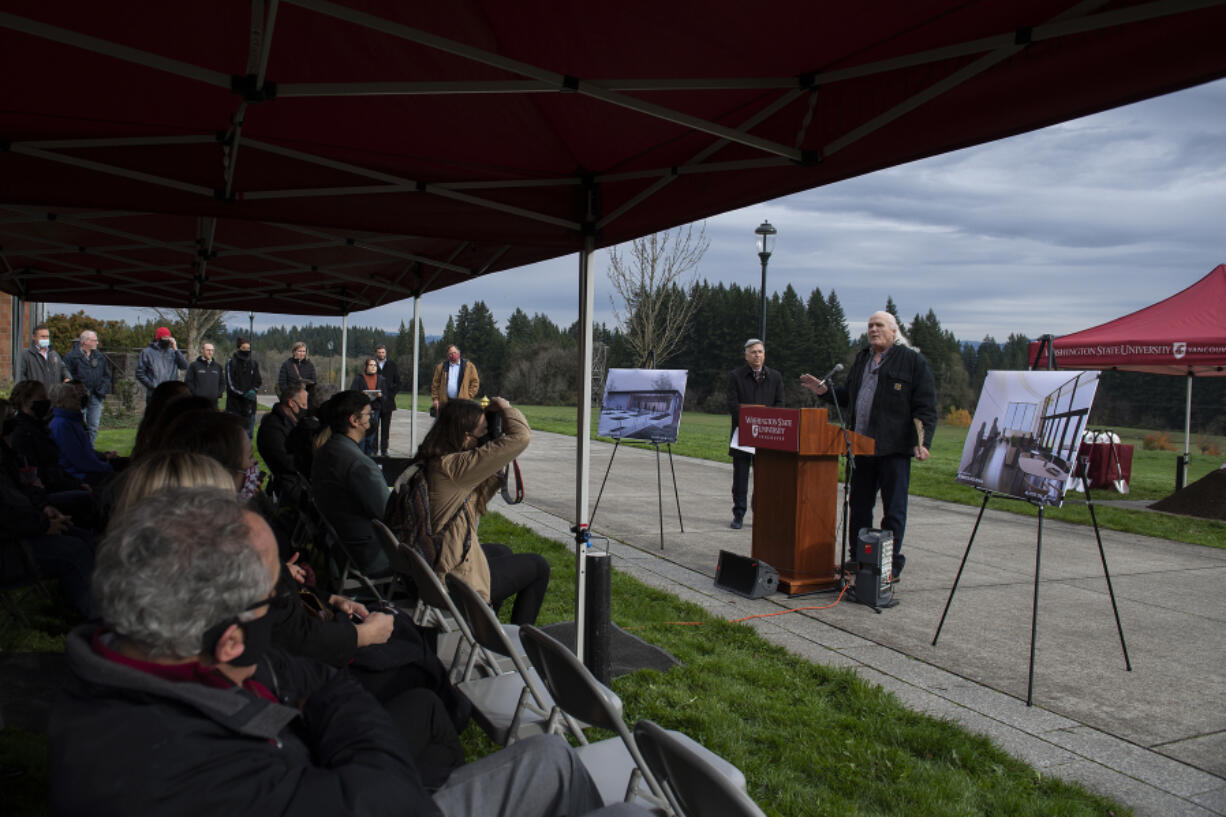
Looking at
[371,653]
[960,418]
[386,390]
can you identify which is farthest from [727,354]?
[371,653]

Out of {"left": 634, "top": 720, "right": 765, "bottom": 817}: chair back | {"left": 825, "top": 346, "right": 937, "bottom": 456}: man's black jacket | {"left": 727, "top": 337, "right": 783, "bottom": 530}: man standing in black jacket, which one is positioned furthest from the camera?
{"left": 727, "top": 337, "right": 783, "bottom": 530}: man standing in black jacket

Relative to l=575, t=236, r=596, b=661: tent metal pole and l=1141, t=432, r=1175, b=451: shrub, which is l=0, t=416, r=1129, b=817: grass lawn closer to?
l=575, t=236, r=596, b=661: tent metal pole

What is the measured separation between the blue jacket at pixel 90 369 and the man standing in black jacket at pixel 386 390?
405 centimetres

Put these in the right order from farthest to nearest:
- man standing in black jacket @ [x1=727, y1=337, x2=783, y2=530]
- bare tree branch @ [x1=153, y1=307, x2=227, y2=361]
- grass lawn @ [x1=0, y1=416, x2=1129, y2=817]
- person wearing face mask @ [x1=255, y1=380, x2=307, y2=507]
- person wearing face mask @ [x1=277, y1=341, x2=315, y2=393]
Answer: bare tree branch @ [x1=153, y1=307, x2=227, y2=361]
person wearing face mask @ [x1=277, y1=341, x2=315, y2=393]
man standing in black jacket @ [x1=727, y1=337, x2=783, y2=530]
person wearing face mask @ [x1=255, y1=380, x2=307, y2=507]
grass lawn @ [x1=0, y1=416, x2=1129, y2=817]

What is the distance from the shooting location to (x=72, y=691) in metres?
1.29

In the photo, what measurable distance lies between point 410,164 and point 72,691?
111 inches

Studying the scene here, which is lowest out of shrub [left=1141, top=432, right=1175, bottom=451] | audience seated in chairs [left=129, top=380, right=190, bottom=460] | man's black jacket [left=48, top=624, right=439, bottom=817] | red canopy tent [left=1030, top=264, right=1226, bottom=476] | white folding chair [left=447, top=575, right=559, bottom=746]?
shrub [left=1141, top=432, right=1175, bottom=451]

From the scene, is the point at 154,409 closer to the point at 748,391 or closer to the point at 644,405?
the point at 644,405

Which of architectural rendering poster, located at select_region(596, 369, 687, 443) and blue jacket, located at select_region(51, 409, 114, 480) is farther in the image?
architectural rendering poster, located at select_region(596, 369, 687, 443)

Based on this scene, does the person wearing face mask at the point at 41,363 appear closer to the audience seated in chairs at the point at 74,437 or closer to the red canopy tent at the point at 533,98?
the audience seated in chairs at the point at 74,437

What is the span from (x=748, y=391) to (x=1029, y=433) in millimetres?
3957

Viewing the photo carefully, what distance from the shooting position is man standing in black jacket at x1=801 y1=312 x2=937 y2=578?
5.69 m

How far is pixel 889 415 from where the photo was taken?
5.76 meters

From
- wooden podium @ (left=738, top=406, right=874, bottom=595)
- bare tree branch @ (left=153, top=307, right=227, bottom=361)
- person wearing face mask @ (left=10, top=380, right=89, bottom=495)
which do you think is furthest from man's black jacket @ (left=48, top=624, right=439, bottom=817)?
bare tree branch @ (left=153, top=307, right=227, bottom=361)
